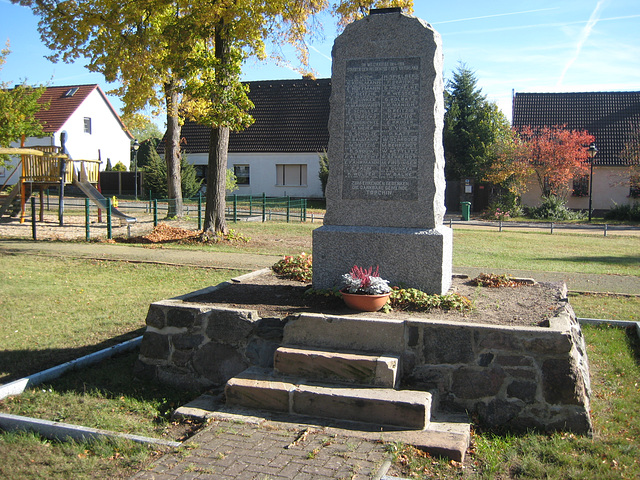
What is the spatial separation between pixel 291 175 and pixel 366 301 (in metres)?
31.8

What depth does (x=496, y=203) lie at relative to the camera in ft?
104

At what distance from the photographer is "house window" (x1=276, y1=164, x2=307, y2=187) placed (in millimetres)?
36594

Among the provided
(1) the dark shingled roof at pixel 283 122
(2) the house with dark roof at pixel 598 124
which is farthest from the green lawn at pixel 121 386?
(1) the dark shingled roof at pixel 283 122

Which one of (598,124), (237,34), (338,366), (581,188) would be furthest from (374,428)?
(598,124)

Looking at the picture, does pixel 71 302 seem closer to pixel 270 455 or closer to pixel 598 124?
pixel 270 455

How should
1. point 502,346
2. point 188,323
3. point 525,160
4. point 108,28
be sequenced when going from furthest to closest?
point 525,160 → point 108,28 → point 188,323 → point 502,346

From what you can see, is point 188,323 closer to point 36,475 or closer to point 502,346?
point 36,475

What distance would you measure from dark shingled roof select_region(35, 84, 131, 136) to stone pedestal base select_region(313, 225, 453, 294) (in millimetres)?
38244

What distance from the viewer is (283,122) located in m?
→ 36.8

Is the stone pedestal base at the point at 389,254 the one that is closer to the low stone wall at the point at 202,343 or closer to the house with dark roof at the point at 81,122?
the low stone wall at the point at 202,343

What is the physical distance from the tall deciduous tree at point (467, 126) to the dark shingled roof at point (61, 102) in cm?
2288

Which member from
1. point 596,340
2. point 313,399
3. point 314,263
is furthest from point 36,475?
point 596,340

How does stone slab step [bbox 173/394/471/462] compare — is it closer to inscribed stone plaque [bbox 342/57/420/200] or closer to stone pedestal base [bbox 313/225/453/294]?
stone pedestal base [bbox 313/225/453/294]

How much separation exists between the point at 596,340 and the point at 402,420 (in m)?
3.59
